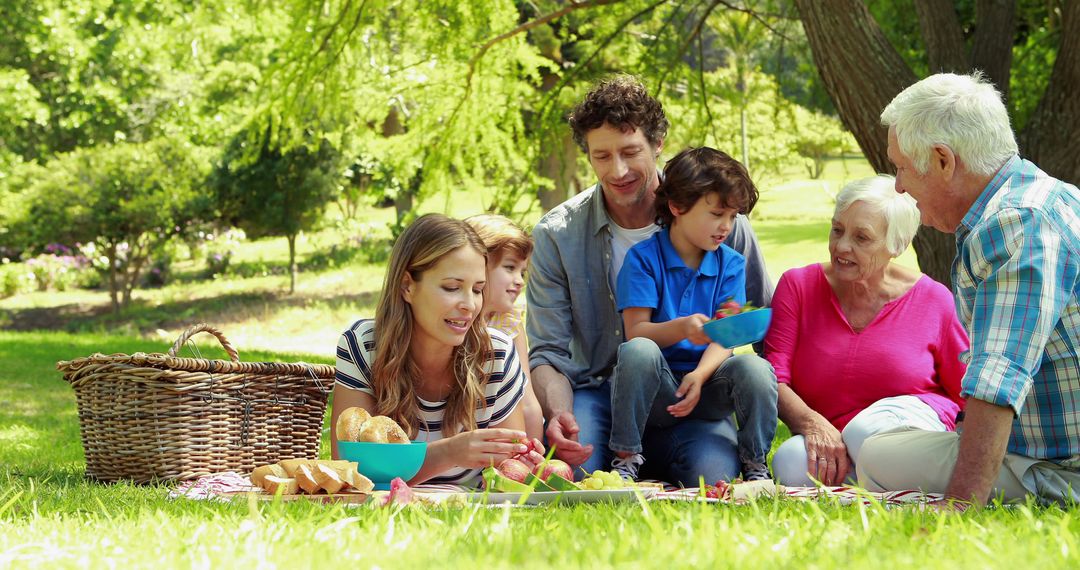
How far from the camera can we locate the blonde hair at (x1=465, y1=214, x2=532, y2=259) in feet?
13.5

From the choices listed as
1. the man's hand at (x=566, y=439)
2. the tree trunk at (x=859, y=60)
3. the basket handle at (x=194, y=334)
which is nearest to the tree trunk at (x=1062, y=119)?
the tree trunk at (x=859, y=60)

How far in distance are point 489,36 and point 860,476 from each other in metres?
5.89

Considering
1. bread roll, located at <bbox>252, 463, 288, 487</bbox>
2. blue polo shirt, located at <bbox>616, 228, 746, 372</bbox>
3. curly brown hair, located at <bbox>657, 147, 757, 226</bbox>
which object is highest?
curly brown hair, located at <bbox>657, 147, 757, 226</bbox>

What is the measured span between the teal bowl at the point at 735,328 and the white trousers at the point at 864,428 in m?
0.44

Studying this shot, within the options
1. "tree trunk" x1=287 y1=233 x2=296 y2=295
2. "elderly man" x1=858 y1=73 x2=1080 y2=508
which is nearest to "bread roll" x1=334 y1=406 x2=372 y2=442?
Result: "elderly man" x1=858 y1=73 x2=1080 y2=508

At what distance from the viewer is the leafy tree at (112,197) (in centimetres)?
1559

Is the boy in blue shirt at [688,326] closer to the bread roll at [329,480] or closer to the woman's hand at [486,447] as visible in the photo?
the woman's hand at [486,447]

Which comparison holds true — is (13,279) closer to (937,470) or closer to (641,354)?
(641,354)

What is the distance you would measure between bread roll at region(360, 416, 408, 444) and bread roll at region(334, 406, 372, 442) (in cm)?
3

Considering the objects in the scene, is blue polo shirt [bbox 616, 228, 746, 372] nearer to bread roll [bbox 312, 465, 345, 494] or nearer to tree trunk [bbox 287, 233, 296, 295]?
bread roll [bbox 312, 465, 345, 494]

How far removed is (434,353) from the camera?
365 centimetres

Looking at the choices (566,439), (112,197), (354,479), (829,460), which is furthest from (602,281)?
(112,197)

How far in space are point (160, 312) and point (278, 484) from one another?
50.5 ft

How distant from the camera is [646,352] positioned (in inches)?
146
